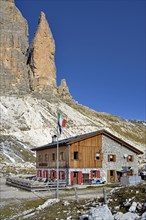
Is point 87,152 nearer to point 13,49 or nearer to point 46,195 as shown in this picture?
point 46,195

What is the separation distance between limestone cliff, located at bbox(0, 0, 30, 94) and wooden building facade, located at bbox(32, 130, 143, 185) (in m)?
125

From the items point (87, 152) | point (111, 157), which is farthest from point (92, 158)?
point (111, 157)

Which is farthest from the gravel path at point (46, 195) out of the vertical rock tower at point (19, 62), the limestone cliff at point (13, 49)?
the vertical rock tower at point (19, 62)

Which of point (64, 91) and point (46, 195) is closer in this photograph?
point (46, 195)

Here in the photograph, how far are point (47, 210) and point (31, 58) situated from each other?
599 ft

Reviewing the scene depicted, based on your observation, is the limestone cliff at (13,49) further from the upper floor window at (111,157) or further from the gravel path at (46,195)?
the gravel path at (46,195)

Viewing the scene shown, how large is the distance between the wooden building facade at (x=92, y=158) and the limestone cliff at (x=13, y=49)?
12481 cm

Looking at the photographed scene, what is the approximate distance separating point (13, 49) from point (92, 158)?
495 feet

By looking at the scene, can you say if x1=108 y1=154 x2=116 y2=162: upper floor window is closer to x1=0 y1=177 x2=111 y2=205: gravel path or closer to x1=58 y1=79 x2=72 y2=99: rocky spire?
x1=0 y1=177 x2=111 y2=205: gravel path

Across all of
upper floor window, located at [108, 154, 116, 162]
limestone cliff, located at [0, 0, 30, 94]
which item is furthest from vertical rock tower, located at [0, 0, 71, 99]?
upper floor window, located at [108, 154, 116, 162]

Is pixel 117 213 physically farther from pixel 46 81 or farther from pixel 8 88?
pixel 46 81

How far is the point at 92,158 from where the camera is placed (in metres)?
43.2

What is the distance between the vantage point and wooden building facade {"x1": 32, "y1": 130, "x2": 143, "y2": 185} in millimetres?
41812

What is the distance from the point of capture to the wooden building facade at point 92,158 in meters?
41.8
